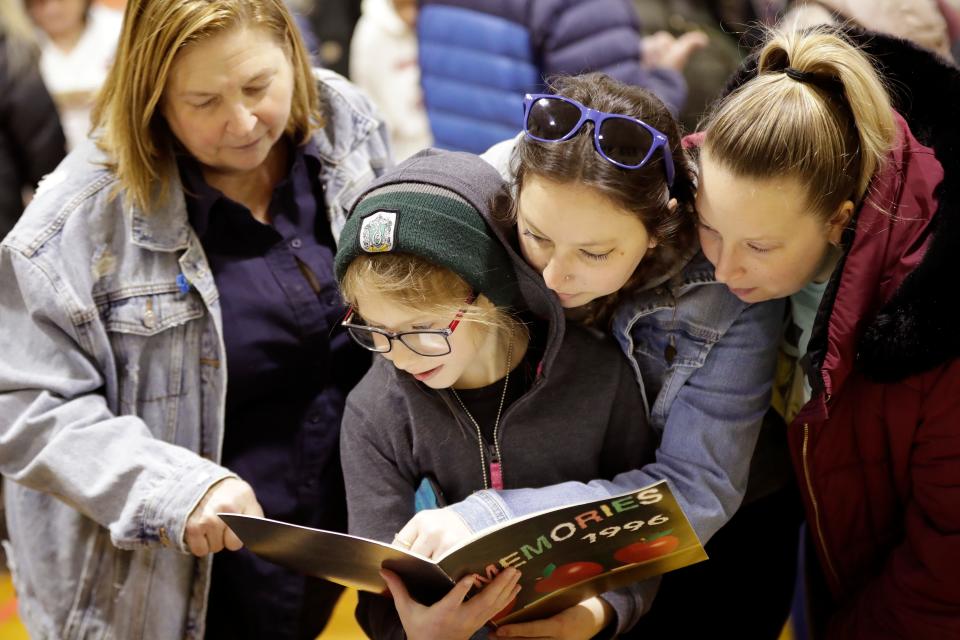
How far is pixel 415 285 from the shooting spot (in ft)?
4.43

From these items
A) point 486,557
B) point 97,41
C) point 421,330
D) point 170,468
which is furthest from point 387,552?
point 97,41

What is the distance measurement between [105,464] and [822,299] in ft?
3.68

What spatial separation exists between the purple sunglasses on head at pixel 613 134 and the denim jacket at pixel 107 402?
1.88 ft

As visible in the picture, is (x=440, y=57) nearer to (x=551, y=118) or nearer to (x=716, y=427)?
(x=551, y=118)

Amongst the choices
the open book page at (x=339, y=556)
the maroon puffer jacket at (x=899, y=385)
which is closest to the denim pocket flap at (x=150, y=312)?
the open book page at (x=339, y=556)

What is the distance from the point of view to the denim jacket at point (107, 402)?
1521 millimetres

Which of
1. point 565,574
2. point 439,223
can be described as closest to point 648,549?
point 565,574

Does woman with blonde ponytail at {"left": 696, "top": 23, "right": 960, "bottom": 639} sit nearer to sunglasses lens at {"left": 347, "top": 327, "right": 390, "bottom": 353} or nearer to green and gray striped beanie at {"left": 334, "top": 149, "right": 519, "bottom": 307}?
green and gray striped beanie at {"left": 334, "top": 149, "right": 519, "bottom": 307}

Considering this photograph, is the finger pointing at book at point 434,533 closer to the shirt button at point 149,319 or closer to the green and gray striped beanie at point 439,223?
the green and gray striped beanie at point 439,223

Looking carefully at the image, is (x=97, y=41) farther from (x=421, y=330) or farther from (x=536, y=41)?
(x=421, y=330)

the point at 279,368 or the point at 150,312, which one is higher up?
the point at 150,312

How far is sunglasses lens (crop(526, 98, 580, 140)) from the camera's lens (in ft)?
4.28

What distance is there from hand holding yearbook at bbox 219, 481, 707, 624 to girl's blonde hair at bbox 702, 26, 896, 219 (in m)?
0.45

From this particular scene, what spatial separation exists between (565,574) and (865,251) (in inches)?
24.3
